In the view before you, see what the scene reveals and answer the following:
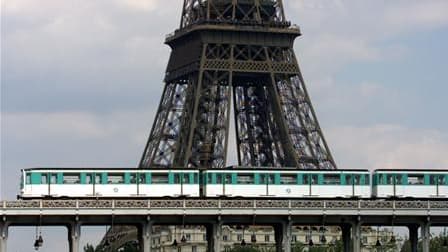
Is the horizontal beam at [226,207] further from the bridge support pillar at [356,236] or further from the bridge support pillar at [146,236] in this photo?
the bridge support pillar at [146,236]

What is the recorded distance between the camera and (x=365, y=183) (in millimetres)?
148125

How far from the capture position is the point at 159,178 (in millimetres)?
143750

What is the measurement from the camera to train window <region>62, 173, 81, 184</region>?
14112 centimetres

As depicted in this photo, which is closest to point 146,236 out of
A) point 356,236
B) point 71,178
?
point 71,178

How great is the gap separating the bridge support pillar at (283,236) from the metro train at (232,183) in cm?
307

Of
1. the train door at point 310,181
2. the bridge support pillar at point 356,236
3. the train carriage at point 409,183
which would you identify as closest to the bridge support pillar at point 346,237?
the bridge support pillar at point 356,236

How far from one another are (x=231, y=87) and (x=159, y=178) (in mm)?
44250

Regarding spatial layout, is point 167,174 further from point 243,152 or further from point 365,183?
point 243,152

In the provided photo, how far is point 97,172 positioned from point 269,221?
13.8 metres

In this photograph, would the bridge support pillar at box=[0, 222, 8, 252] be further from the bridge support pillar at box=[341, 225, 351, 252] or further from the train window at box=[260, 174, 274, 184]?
the bridge support pillar at box=[341, 225, 351, 252]

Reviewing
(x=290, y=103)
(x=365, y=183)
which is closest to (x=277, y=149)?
(x=290, y=103)

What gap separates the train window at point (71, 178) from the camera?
141 meters

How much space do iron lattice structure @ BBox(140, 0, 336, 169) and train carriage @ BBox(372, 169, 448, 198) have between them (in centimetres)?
3270

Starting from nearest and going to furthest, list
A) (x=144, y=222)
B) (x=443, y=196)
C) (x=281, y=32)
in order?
1. (x=144, y=222)
2. (x=443, y=196)
3. (x=281, y=32)
